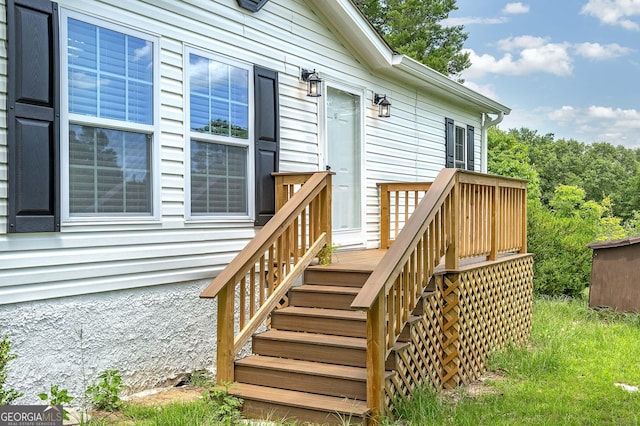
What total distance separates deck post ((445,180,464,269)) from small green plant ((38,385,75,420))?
3267 millimetres

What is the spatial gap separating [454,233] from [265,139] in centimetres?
218

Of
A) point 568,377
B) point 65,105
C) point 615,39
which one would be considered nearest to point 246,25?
→ point 65,105

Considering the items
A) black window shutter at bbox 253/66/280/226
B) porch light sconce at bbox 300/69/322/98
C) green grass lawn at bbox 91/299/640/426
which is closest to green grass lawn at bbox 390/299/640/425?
green grass lawn at bbox 91/299/640/426

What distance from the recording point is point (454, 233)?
5.38m

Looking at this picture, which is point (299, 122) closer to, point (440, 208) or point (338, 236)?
point (338, 236)

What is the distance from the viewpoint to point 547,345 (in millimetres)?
6824

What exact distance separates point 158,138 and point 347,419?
2797 millimetres

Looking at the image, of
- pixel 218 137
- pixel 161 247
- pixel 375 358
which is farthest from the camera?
pixel 218 137

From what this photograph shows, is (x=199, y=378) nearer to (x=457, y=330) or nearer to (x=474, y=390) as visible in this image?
(x=457, y=330)

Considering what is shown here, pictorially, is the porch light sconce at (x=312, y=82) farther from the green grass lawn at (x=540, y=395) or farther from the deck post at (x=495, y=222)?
the green grass lawn at (x=540, y=395)

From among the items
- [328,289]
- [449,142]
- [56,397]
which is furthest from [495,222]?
[56,397]

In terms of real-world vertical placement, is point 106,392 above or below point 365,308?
below

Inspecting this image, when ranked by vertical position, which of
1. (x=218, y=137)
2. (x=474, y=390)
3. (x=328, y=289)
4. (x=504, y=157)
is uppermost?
(x=504, y=157)

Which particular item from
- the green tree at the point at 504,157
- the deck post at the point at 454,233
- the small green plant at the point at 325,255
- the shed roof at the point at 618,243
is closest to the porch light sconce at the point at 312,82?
the small green plant at the point at 325,255
